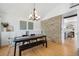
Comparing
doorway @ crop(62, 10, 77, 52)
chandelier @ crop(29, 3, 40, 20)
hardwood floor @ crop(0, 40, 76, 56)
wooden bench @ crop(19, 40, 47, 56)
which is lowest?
hardwood floor @ crop(0, 40, 76, 56)

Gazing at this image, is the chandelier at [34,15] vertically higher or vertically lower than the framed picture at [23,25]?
higher

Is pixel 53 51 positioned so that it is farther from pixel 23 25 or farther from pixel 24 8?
pixel 24 8

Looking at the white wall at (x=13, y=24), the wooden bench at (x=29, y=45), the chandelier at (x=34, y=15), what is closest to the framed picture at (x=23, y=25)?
the white wall at (x=13, y=24)

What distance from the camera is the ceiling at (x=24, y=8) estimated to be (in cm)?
186

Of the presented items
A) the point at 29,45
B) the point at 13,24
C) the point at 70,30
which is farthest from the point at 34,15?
the point at 70,30

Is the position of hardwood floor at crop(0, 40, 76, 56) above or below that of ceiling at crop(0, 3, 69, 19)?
below

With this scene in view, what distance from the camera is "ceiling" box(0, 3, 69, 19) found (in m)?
1.86

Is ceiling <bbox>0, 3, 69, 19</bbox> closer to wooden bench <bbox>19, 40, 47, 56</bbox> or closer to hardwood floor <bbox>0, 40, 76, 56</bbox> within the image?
wooden bench <bbox>19, 40, 47, 56</bbox>

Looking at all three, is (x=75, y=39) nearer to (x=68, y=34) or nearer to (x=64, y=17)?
(x=68, y=34)

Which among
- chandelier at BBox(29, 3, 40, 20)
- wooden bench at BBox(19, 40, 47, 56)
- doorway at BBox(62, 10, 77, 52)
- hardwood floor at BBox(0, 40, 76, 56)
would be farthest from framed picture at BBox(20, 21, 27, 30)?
doorway at BBox(62, 10, 77, 52)

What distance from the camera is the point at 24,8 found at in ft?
6.27

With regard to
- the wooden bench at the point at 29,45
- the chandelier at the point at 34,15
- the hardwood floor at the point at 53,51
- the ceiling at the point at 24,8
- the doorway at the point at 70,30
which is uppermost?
the ceiling at the point at 24,8

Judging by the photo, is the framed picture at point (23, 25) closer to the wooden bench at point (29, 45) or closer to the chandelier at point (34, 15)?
the chandelier at point (34, 15)

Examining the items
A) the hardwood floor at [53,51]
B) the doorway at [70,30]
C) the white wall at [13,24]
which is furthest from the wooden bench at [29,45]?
Answer: the doorway at [70,30]
